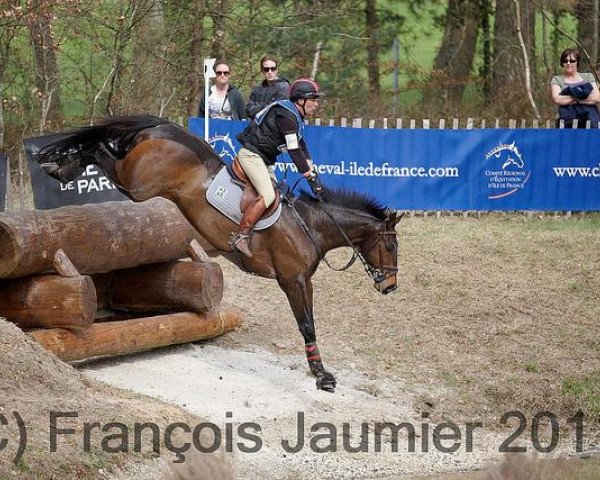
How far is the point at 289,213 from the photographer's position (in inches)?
489

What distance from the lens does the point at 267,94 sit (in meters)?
17.5

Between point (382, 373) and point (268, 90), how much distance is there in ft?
18.9

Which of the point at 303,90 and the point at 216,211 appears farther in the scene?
the point at 216,211

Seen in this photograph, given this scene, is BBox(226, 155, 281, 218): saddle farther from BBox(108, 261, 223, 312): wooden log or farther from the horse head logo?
the horse head logo

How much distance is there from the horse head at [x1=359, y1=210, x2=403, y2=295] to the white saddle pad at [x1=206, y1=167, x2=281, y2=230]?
3.55 feet

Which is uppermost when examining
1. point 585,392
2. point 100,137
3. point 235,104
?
point 100,137

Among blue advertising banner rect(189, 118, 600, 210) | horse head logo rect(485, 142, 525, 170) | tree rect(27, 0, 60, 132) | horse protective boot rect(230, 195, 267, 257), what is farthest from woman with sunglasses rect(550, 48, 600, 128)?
horse protective boot rect(230, 195, 267, 257)

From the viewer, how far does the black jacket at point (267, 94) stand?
17312 mm

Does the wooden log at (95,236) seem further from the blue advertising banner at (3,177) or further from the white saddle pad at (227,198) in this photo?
the blue advertising banner at (3,177)

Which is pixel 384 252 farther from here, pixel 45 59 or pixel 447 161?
pixel 45 59

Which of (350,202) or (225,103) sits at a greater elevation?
(225,103)

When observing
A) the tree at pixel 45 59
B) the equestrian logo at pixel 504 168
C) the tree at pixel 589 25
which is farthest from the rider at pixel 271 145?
the tree at pixel 589 25

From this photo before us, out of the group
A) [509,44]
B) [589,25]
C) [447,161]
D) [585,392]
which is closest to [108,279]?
[585,392]

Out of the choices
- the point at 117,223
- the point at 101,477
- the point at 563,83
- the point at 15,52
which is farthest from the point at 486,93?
the point at 101,477
